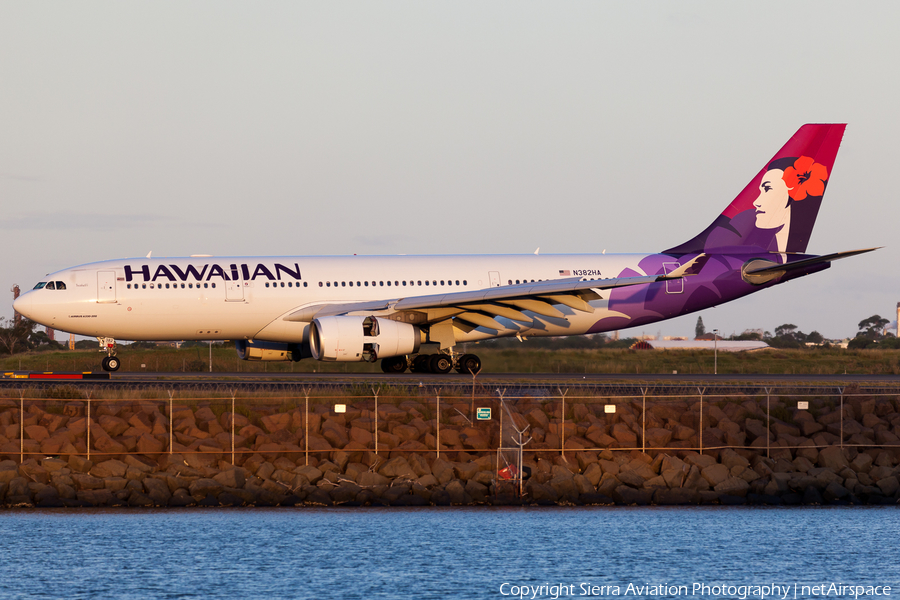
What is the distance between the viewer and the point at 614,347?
4116cm

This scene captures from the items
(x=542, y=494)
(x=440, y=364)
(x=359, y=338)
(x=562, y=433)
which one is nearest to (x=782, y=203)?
(x=440, y=364)

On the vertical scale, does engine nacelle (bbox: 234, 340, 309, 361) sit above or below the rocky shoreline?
above

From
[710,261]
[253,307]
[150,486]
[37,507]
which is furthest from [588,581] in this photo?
[710,261]

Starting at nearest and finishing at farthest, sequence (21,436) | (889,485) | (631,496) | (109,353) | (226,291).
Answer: (631,496) < (889,485) < (21,436) < (226,291) < (109,353)

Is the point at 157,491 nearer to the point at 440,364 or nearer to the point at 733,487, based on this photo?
the point at 733,487

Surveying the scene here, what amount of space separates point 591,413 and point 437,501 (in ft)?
17.8

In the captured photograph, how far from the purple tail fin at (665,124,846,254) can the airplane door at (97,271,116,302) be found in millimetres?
19138

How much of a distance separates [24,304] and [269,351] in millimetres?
7963

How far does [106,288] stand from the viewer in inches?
1404

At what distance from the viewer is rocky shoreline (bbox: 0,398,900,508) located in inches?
938

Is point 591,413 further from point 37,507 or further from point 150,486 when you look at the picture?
point 37,507

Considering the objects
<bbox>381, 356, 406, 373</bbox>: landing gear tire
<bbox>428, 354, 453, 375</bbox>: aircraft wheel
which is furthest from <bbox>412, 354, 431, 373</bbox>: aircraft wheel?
<bbox>381, 356, 406, 373</bbox>: landing gear tire

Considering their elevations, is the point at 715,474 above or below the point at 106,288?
below

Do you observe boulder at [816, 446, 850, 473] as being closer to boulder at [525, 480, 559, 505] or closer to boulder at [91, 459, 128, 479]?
boulder at [525, 480, 559, 505]
